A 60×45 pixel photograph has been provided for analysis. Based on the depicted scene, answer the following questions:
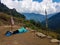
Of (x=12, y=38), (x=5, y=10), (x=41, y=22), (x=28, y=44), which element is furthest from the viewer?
(x=5, y=10)

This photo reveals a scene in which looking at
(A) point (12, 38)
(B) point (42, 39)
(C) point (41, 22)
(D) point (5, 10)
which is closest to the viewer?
(B) point (42, 39)

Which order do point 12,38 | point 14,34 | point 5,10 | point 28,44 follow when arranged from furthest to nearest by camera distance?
1. point 5,10
2. point 14,34
3. point 12,38
4. point 28,44

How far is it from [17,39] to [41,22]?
43.6 feet

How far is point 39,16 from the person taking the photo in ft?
96.5

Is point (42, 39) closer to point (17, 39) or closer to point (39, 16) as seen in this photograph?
point (17, 39)

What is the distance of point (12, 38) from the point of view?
15.2 m

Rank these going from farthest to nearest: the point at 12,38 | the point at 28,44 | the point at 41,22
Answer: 1. the point at 41,22
2. the point at 12,38
3. the point at 28,44

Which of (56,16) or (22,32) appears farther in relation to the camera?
(56,16)

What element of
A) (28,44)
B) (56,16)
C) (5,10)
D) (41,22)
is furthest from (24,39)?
(5,10)

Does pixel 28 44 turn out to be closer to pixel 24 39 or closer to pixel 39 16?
pixel 24 39

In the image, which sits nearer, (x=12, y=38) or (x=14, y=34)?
(x=12, y=38)

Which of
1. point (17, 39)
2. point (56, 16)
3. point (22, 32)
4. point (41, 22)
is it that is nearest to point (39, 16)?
point (41, 22)

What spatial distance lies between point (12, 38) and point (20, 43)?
1.83 metres

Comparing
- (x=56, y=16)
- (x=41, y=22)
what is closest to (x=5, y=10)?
(x=56, y=16)
